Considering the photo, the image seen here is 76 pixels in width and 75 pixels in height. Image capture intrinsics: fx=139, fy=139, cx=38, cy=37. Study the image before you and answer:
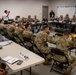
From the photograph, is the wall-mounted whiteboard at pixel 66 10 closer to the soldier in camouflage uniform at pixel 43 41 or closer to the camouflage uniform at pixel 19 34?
the camouflage uniform at pixel 19 34

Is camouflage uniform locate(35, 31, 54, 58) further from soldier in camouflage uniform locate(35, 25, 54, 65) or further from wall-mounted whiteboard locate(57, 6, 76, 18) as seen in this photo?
wall-mounted whiteboard locate(57, 6, 76, 18)

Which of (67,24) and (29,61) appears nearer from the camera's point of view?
(29,61)

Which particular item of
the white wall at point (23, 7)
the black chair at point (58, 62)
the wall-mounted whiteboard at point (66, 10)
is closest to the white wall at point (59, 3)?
the wall-mounted whiteboard at point (66, 10)

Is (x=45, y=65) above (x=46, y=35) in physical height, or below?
below

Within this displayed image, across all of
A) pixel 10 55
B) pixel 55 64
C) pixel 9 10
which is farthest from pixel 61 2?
pixel 10 55

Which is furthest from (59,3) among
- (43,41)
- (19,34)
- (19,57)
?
(19,57)

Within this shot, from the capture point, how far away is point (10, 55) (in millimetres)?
2881

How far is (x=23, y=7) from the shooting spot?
1194 centimetres

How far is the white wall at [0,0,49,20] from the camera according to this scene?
36.3 feet

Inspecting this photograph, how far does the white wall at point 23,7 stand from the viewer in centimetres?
1107

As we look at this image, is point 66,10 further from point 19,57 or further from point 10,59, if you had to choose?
point 10,59

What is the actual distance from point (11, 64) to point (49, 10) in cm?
1162

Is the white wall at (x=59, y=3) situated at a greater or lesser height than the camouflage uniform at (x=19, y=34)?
greater

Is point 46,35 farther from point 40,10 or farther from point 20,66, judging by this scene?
point 40,10
